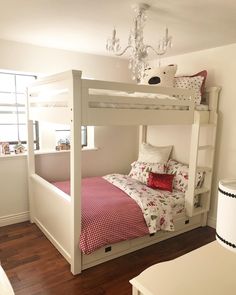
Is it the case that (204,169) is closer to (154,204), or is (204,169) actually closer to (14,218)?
(154,204)

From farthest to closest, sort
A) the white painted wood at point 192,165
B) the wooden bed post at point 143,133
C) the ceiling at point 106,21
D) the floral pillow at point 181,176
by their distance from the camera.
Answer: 1. the wooden bed post at point 143,133
2. the floral pillow at point 181,176
3. the white painted wood at point 192,165
4. the ceiling at point 106,21

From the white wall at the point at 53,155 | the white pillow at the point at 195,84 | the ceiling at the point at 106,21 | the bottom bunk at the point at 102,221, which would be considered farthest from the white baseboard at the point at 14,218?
the white pillow at the point at 195,84

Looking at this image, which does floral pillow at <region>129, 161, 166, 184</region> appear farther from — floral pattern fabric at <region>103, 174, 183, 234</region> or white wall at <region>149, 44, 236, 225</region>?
white wall at <region>149, 44, 236, 225</region>

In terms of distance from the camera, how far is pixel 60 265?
225 centimetres

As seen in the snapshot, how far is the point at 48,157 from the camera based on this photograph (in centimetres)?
321

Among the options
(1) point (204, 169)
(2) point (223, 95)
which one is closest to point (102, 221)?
(1) point (204, 169)

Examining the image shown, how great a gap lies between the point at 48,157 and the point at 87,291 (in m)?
1.74

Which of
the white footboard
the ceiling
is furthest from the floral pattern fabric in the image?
the ceiling

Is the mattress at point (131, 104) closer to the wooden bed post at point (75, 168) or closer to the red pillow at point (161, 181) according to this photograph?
the wooden bed post at point (75, 168)

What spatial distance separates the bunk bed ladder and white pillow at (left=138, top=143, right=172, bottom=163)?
0.53 meters

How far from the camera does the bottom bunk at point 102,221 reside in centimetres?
218

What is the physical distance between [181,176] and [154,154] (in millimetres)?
490

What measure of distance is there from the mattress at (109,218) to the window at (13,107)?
3.37 feet

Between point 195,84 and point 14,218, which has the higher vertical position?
point 195,84
